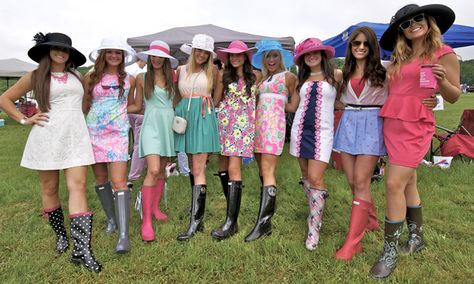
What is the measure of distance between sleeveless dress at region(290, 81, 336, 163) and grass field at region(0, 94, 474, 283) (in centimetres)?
84

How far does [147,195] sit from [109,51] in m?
1.40

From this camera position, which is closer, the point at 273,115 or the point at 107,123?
the point at 107,123

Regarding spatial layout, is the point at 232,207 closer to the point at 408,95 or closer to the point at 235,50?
the point at 235,50

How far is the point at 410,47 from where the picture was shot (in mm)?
2414

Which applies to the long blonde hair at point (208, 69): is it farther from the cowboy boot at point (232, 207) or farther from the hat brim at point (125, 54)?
the cowboy boot at point (232, 207)

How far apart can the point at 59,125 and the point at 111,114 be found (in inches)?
17.1

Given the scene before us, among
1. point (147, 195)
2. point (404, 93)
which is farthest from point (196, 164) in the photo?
point (404, 93)

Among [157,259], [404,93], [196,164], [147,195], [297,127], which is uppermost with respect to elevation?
[404,93]

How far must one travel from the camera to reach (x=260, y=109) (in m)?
3.18

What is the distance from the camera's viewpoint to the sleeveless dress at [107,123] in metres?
2.88

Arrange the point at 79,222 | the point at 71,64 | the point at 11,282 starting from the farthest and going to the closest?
the point at 71,64
the point at 79,222
the point at 11,282

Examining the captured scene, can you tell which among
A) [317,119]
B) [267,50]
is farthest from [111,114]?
[317,119]

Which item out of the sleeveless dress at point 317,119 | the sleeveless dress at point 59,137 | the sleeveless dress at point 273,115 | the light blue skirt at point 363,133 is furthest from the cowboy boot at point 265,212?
the sleeveless dress at point 59,137

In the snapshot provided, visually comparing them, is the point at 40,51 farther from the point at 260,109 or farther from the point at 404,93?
the point at 404,93
